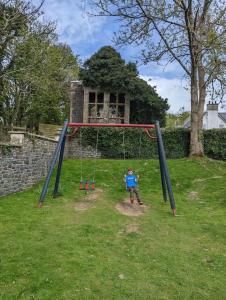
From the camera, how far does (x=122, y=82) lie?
25906 mm

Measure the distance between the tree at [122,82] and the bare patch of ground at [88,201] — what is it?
44.2ft

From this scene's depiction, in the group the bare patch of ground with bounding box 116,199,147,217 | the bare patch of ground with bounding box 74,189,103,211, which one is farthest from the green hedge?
the bare patch of ground with bounding box 116,199,147,217

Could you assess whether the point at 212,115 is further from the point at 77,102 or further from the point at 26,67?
the point at 26,67

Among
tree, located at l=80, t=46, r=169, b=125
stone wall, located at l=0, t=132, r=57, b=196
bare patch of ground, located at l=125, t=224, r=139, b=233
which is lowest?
bare patch of ground, located at l=125, t=224, r=139, b=233

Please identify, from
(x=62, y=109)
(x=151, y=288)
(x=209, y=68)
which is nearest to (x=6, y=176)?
(x=151, y=288)

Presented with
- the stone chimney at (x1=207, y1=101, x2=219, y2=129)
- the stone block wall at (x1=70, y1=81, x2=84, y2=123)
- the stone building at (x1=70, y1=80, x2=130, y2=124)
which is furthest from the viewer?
the stone chimney at (x1=207, y1=101, x2=219, y2=129)

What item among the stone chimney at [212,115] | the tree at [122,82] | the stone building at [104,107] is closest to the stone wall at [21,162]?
the stone building at [104,107]

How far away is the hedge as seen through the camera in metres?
22.8

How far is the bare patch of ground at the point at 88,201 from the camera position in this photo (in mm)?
11803

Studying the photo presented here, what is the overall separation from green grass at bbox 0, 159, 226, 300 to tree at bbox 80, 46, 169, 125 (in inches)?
535

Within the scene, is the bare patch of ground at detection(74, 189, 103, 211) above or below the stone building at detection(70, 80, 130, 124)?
below

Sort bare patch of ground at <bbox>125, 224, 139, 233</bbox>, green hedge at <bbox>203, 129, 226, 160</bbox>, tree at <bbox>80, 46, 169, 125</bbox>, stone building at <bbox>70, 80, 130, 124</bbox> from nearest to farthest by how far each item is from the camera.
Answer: bare patch of ground at <bbox>125, 224, 139, 233</bbox> → green hedge at <bbox>203, 129, 226, 160</bbox> → tree at <bbox>80, 46, 169, 125</bbox> → stone building at <bbox>70, 80, 130, 124</bbox>

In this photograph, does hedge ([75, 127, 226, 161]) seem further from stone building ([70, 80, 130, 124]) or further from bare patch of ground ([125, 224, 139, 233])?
bare patch of ground ([125, 224, 139, 233])

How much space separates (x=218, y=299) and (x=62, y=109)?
3206cm
